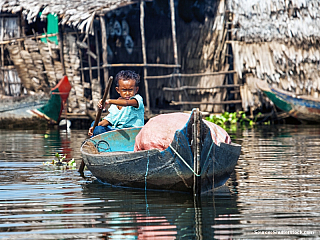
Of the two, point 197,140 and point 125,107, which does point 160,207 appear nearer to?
point 197,140

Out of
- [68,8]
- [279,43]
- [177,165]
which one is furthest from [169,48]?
[177,165]

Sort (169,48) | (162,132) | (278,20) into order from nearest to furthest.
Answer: (162,132), (278,20), (169,48)

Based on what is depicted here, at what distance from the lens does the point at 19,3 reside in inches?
648

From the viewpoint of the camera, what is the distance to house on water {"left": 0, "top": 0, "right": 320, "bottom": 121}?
14602 millimetres

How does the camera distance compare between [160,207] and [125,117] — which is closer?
[160,207]

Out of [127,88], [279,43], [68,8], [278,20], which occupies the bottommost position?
[127,88]

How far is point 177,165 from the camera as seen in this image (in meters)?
5.11

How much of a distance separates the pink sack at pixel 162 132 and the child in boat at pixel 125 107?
581mm

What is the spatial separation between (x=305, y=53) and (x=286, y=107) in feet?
4.85

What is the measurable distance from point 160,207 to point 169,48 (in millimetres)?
12115

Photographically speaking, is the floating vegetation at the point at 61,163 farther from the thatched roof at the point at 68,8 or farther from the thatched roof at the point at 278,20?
the thatched roof at the point at 278,20

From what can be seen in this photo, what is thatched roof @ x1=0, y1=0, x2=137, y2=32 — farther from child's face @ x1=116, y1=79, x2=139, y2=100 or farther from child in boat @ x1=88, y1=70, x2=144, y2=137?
child's face @ x1=116, y1=79, x2=139, y2=100

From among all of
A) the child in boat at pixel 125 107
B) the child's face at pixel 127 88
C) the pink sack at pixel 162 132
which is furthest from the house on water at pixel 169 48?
the pink sack at pixel 162 132

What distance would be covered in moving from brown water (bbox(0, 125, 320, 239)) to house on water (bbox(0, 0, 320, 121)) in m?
7.30
